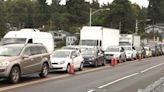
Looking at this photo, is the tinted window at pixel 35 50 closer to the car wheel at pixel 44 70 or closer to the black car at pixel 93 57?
the car wheel at pixel 44 70

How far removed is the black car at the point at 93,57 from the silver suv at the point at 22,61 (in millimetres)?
10272

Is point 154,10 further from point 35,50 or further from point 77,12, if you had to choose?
point 35,50

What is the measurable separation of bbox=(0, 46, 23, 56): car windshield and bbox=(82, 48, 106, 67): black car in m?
12.8

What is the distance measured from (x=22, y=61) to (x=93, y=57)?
532 inches

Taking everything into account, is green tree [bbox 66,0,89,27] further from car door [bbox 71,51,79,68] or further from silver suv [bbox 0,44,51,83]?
silver suv [bbox 0,44,51,83]

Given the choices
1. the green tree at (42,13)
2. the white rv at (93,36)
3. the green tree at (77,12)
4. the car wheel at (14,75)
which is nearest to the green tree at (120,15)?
the green tree at (77,12)

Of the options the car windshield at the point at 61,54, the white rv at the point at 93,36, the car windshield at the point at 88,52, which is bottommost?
the car windshield at the point at 88,52

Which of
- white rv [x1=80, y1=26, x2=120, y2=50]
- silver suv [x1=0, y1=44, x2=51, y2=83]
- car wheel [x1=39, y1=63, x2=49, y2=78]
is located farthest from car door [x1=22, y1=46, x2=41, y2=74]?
white rv [x1=80, y1=26, x2=120, y2=50]

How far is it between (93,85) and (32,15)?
130 metres

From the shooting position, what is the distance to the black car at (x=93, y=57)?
3203cm

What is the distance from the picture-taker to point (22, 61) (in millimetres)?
18953

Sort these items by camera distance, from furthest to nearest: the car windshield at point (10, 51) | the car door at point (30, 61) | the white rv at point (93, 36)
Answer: the white rv at point (93, 36), the car door at point (30, 61), the car windshield at point (10, 51)

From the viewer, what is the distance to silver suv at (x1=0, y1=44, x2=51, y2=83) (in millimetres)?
17969

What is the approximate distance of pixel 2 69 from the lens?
17.8 metres
